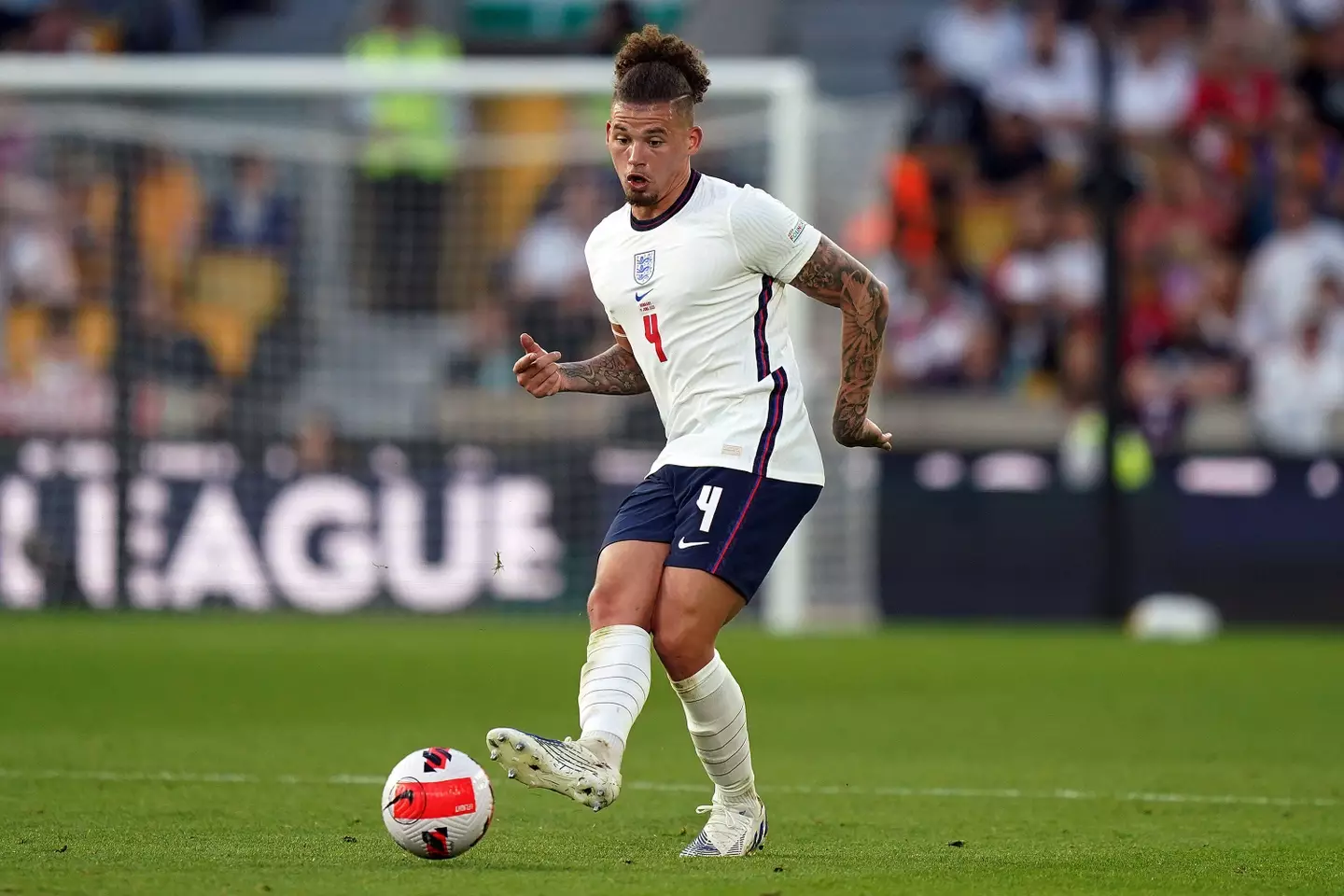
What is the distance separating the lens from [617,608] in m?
5.75

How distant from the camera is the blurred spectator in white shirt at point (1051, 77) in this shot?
60.1 feet

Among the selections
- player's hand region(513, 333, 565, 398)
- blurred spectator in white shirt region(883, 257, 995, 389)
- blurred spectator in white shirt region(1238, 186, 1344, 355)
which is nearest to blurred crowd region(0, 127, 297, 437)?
blurred spectator in white shirt region(883, 257, 995, 389)

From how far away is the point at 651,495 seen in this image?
596 centimetres

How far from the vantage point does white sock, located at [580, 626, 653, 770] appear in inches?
219

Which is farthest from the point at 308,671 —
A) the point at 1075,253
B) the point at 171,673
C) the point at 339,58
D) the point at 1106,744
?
the point at 339,58

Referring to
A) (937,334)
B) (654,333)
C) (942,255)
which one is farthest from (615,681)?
(942,255)

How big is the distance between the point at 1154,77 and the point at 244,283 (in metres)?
7.77

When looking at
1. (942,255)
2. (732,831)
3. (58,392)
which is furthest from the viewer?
(942,255)

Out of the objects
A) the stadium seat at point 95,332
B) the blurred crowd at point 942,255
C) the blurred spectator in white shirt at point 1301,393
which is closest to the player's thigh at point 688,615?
the blurred crowd at point 942,255

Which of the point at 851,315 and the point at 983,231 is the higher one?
the point at 983,231

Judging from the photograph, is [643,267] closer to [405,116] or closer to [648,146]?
[648,146]

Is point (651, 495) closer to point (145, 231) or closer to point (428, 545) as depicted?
point (428, 545)

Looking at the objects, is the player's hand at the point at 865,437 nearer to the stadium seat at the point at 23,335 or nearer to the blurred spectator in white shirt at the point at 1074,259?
the blurred spectator in white shirt at the point at 1074,259

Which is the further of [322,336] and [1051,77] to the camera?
[1051,77]
